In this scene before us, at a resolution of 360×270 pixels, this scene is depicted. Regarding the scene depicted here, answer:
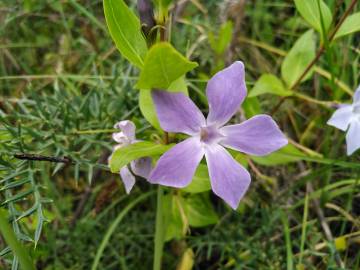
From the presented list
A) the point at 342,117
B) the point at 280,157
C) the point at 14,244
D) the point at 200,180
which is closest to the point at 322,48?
the point at 342,117

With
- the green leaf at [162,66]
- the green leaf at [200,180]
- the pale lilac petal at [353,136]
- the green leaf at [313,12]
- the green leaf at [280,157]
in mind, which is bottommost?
the green leaf at [280,157]

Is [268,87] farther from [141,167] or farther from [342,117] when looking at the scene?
[141,167]

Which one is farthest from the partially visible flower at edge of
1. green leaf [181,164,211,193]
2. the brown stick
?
green leaf [181,164,211,193]

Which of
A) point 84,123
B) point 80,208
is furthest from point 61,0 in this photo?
point 80,208

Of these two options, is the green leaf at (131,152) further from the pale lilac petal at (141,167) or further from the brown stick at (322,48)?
the brown stick at (322,48)

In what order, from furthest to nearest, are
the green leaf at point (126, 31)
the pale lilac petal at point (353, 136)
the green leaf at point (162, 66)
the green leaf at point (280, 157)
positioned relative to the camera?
the green leaf at point (280, 157) < the pale lilac petal at point (353, 136) < the green leaf at point (126, 31) < the green leaf at point (162, 66)

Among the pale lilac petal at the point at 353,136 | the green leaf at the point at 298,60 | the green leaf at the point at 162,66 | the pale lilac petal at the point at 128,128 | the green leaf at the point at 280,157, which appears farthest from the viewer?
the green leaf at the point at 298,60

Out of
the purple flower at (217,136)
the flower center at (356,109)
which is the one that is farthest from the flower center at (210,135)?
the flower center at (356,109)

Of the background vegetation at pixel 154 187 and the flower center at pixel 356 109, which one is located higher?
the flower center at pixel 356 109
